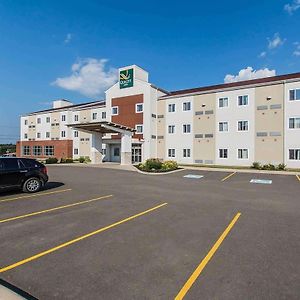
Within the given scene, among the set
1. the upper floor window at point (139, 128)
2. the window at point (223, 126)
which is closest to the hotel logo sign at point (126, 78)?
the upper floor window at point (139, 128)

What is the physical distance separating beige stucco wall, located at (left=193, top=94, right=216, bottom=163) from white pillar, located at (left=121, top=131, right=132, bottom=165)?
978 cm

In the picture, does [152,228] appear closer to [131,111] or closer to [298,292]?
[298,292]

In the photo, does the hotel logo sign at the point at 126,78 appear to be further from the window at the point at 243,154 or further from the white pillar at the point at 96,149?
the window at the point at 243,154

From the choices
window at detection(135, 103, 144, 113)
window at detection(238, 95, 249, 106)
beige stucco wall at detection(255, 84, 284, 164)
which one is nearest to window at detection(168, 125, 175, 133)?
window at detection(135, 103, 144, 113)

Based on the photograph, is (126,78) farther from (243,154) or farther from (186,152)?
(243,154)

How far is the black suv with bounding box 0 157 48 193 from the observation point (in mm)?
10484

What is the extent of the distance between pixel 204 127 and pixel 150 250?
99.6ft

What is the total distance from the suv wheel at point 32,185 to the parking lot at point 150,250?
6.30ft

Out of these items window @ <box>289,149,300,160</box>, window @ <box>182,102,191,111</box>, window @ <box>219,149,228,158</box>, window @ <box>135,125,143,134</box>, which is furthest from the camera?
window @ <box>135,125,143,134</box>

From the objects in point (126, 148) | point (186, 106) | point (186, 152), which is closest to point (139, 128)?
point (126, 148)

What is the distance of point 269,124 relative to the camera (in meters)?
29.1

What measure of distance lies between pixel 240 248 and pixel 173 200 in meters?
5.15

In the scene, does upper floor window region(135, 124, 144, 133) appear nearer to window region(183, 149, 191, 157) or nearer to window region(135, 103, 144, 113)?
window region(135, 103, 144, 113)

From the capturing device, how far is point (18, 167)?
1098cm
